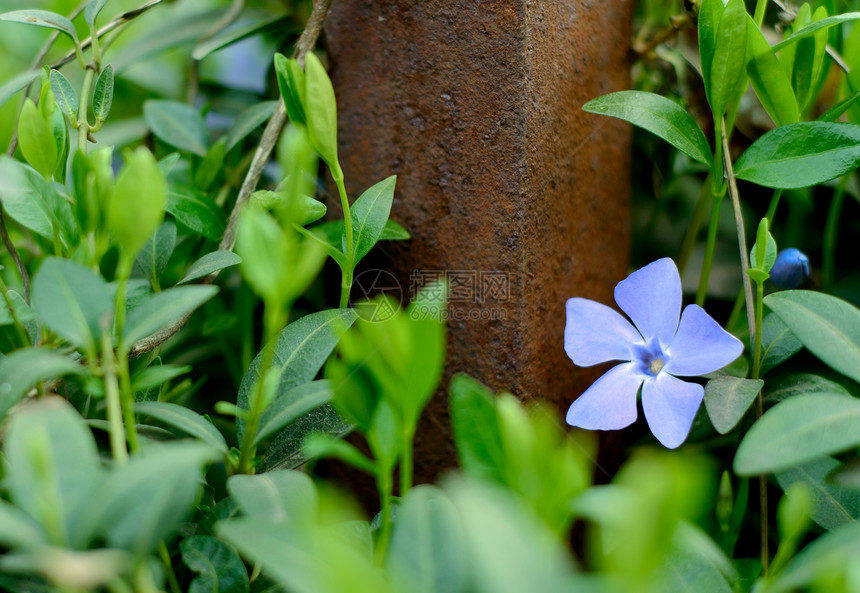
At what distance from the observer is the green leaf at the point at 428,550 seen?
30 centimetres

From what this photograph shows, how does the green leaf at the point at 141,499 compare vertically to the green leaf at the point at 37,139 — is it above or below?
below

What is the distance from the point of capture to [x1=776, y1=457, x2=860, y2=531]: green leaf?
49 cm

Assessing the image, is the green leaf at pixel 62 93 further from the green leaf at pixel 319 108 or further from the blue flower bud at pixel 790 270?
the blue flower bud at pixel 790 270

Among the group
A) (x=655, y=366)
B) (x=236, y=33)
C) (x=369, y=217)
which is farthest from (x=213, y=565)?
(x=236, y=33)

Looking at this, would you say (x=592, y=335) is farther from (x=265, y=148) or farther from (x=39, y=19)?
(x=39, y=19)

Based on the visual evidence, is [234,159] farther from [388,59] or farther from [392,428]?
[392,428]

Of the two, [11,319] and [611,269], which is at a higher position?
[11,319]

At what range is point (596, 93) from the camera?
70cm

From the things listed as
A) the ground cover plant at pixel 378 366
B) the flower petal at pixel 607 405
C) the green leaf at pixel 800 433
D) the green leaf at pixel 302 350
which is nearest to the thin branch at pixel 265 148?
the ground cover plant at pixel 378 366

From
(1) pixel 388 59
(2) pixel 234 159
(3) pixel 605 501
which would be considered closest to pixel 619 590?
(3) pixel 605 501

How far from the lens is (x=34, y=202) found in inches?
19.8

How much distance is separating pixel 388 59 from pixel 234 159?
267 millimetres

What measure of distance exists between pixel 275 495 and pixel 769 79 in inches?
20.4

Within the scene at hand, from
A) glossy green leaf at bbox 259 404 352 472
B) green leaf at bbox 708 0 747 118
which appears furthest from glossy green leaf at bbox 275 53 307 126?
green leaf at bbox 708 0 747 118
